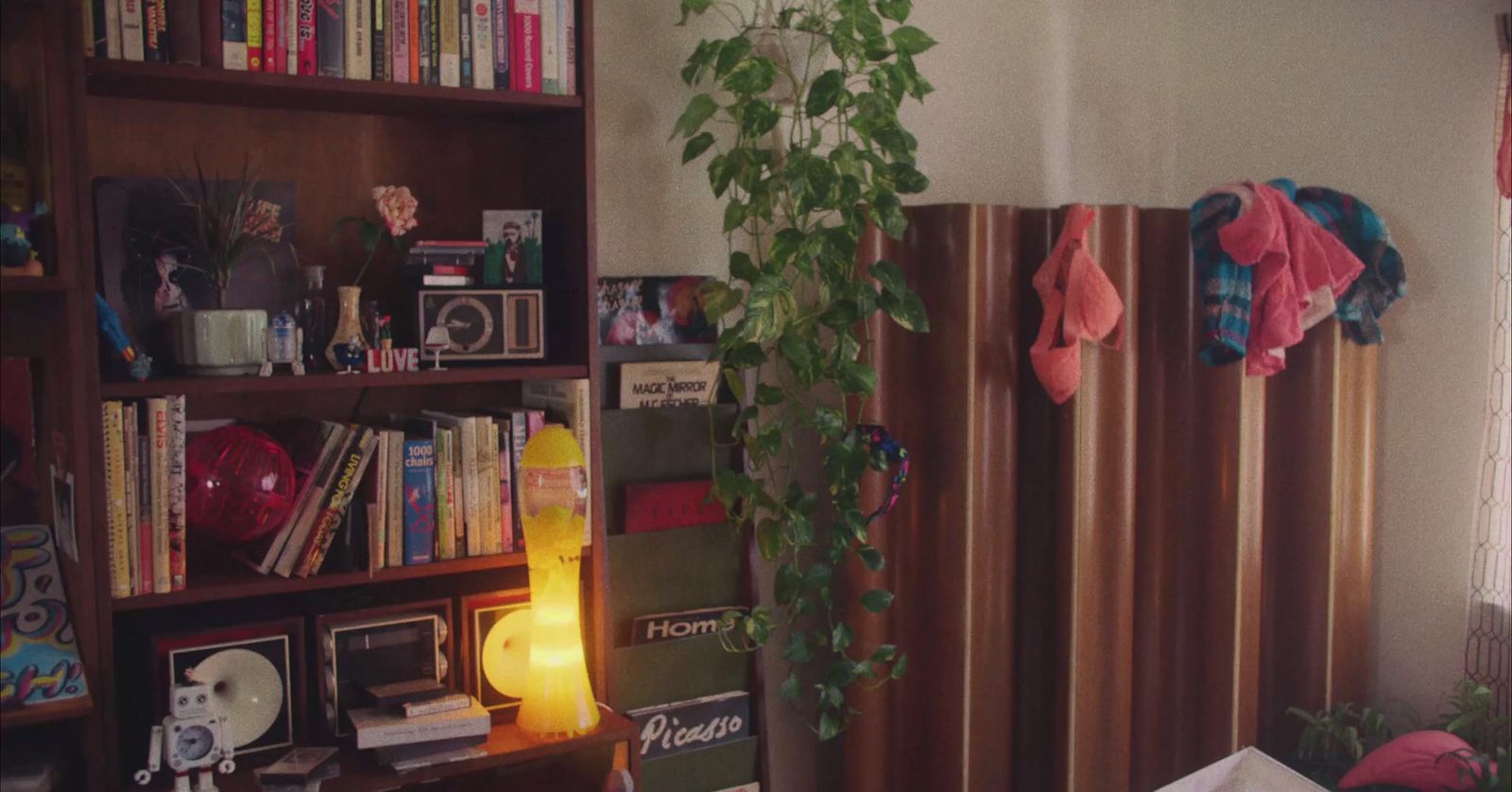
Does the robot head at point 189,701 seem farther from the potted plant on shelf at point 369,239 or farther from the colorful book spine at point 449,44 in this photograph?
the colorful book spine at point 449,44

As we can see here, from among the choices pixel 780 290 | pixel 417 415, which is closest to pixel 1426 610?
A: pixel 780 290

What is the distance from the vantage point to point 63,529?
6.14 feet

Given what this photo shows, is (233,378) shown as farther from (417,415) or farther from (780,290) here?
(780,290)

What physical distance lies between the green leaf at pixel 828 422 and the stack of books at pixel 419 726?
77cm

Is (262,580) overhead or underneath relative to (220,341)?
underneath


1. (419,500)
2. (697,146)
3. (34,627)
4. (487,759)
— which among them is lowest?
(487,759)

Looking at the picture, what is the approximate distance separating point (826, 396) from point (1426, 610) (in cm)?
139

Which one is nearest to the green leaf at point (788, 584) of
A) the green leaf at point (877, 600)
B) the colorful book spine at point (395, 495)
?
the green leaf at point (877, 600)

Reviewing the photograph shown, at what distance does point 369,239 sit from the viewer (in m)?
2.11

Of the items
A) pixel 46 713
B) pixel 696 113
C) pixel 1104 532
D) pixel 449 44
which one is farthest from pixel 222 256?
pixel 1104 532

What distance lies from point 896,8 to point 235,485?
54.7 inches

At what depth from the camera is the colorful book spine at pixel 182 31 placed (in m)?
1.80

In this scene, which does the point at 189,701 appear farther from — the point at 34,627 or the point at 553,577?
the point at 553,577

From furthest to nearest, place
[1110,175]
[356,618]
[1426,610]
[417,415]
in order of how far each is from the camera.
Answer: [1110,175] → [1426,610] → [417,415] → [356,618]
